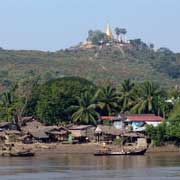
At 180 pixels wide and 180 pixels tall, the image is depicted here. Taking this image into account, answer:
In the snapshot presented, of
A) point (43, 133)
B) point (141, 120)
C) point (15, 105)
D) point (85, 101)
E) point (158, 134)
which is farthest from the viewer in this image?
point (15, 105)

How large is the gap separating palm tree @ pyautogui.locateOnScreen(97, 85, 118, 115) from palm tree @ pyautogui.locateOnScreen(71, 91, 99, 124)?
1003 mm

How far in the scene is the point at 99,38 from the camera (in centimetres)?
16688

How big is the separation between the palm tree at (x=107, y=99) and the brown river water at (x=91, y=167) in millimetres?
10917

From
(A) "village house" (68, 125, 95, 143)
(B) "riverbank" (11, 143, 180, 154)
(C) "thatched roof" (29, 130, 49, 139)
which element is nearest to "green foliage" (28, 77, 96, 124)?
(A) "village house" (68, 125, 95, 143)

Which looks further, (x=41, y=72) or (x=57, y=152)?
(x=41, y=72)

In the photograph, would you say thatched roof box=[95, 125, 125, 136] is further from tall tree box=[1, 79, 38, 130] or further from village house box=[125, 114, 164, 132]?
tall tree box=[1, 79, 38, 130]

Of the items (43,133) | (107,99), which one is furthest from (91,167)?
(107,99)

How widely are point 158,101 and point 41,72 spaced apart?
55543 mm

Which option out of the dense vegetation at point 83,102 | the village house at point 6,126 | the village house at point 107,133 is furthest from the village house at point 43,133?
the village house at point 107,133

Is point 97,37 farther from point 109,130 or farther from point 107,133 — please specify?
point 107,133

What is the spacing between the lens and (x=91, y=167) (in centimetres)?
5753

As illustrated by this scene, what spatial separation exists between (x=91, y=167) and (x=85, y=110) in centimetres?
2305

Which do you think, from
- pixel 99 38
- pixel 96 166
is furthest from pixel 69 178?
pixel 99 38

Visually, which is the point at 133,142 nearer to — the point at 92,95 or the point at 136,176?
the point at 92,95
